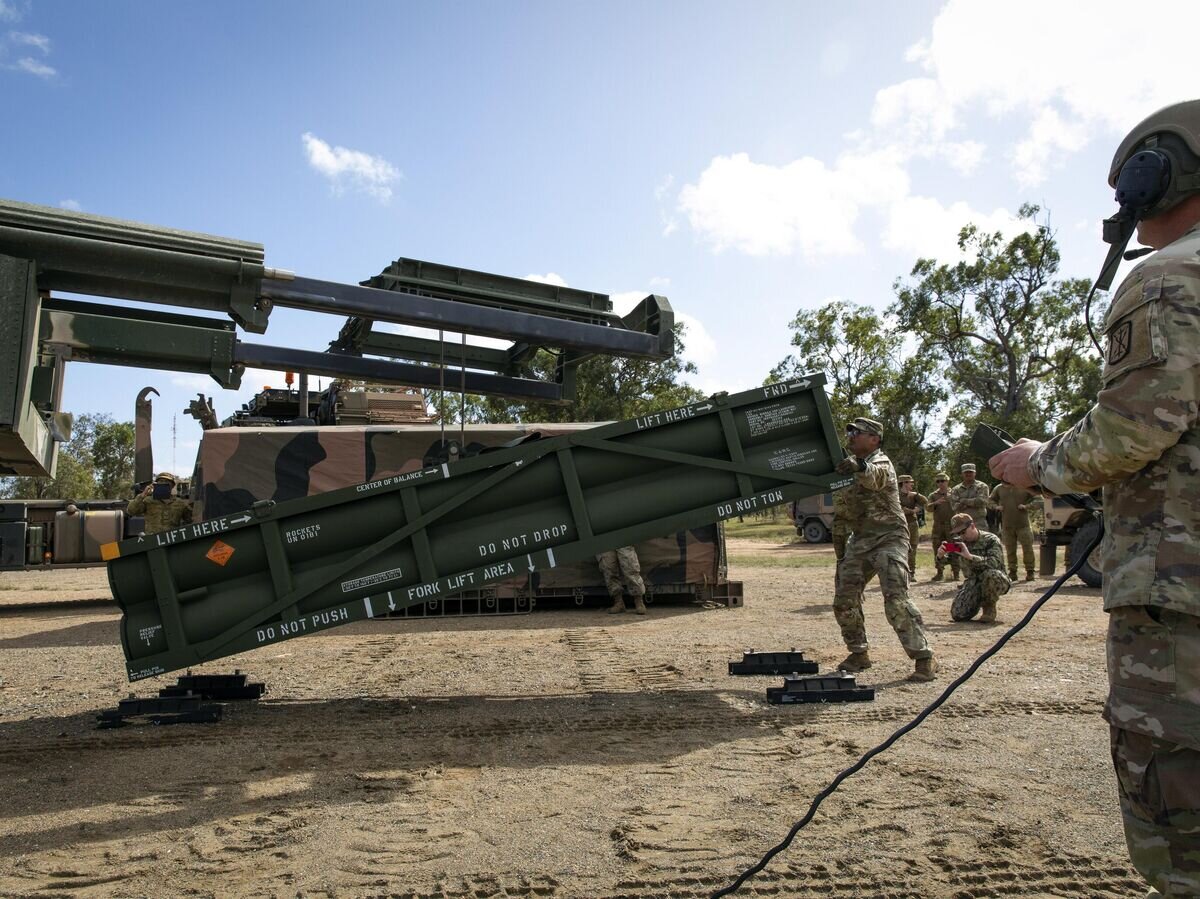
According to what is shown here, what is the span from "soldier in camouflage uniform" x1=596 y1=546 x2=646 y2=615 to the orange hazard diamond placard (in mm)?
6488

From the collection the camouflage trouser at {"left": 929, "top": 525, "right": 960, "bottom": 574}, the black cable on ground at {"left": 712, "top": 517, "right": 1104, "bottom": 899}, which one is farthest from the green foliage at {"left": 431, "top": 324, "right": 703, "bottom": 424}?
the black cable on ground at {"left": 712, "top": 517, "right": 1104, "bottom": 899}

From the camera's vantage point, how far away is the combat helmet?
208 cm

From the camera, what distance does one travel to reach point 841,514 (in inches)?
367

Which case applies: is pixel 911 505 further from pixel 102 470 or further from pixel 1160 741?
pixel 102 470

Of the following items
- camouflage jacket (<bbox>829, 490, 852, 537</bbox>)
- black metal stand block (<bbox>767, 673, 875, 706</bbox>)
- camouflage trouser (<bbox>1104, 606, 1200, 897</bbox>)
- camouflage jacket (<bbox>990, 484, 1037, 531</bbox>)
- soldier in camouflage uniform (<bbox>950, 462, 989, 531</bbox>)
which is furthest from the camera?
soldier in camouflage uniform (<bbox>950, 462, 989, 531</bbox>)

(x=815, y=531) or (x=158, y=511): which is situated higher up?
(x=158, y=511)

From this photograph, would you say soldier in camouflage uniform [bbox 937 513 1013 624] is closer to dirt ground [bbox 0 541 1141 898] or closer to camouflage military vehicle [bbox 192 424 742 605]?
dirt ground [bbox 0 541 1141 898]

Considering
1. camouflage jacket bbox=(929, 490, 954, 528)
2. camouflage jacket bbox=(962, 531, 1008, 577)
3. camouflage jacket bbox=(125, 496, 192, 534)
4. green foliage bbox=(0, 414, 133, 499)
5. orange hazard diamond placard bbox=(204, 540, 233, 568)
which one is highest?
green foliage bbox=(0, 414, 133, 499)

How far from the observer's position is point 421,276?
23.6 ft

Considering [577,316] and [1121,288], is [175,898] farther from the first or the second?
[577,316]

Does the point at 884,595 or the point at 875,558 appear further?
the point at 875,558

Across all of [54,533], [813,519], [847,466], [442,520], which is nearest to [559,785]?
[442,520]

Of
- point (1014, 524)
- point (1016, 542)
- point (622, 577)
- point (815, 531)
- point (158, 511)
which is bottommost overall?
point (622, 577)

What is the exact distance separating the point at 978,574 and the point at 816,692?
5.06 metres
